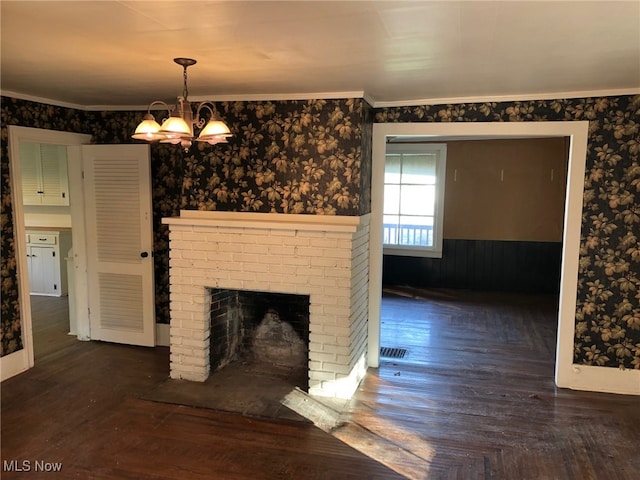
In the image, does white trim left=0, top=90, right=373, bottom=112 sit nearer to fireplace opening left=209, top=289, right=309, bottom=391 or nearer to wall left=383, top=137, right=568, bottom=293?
fireplace opening left=209, top=289, right=309, bottom=391

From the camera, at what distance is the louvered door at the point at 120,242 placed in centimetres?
456

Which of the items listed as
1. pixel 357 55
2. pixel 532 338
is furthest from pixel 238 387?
pixel 532 338

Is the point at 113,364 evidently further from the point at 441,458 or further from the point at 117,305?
the point at 441,458

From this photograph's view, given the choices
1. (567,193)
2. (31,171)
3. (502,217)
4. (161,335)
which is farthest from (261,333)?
(502,217)

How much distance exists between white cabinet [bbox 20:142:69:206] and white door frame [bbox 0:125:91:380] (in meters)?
2.01

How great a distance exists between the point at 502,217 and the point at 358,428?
192 inches

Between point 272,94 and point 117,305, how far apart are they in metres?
2.58

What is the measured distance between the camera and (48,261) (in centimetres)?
663

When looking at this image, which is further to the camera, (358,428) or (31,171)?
(31,171)

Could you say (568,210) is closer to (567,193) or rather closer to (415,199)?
(567,193)

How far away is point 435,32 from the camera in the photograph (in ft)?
7.23

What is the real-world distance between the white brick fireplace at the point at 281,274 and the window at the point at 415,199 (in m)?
3.65

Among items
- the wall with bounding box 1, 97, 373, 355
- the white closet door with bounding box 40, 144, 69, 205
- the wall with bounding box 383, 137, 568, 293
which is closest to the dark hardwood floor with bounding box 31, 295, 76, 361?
the wall with bounding box 1, 97, 373, 355

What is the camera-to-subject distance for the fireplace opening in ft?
13.6
